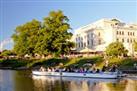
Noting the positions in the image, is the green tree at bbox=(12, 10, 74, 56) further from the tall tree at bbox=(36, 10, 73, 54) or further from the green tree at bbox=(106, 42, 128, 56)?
the green tree at bbox=(106, 42, 128, 56)

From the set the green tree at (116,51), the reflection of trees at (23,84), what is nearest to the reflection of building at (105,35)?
the green tree at (116,51)

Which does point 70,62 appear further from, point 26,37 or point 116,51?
point 26,37

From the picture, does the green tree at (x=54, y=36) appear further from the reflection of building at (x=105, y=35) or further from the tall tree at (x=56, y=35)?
the reflection of building at (x=105, y=35)

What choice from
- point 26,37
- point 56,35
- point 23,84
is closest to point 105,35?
point 26,37

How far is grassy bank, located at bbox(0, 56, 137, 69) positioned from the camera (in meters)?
75.3

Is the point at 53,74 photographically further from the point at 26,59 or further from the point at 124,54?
the point at 26,59

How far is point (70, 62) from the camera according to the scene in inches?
3501

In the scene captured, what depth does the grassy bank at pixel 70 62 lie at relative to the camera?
75.3m

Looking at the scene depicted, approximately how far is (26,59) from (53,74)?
43.2 metres

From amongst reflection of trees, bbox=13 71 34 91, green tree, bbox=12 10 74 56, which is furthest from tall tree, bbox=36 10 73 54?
reflection of trees, bbox=13 71 34 91

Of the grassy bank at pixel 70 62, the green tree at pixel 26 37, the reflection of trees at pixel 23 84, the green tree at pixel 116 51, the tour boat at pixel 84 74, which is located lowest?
the reflection of trees at pixel 23 84

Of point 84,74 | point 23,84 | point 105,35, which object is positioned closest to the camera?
point 23,84

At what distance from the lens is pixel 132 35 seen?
5408 inches

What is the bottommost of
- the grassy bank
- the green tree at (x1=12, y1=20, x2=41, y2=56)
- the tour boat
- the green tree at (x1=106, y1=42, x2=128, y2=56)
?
the tour boat
